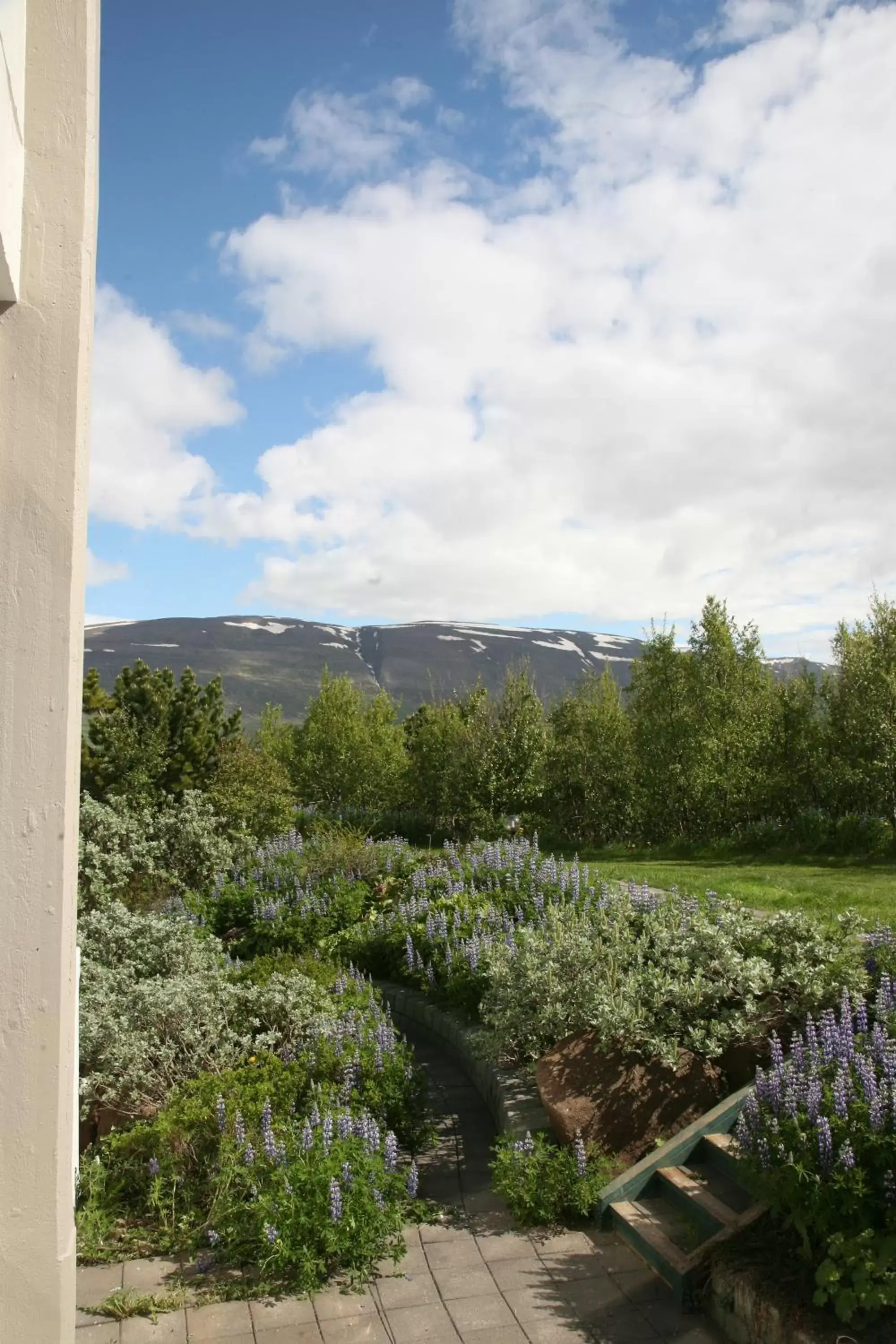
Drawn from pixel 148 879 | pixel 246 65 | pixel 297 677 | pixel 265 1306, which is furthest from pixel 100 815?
pixel 297 677

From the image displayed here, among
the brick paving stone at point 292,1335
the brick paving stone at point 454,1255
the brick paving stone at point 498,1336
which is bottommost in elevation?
the brick paving stone at point 454,1255

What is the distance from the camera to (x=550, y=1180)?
4328mm

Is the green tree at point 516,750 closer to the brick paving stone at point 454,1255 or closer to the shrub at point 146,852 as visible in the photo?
the shrub at point 146,852

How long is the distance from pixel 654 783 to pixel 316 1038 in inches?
539

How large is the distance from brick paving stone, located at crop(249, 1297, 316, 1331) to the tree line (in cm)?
952

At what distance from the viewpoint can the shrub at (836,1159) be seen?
3.00 metres

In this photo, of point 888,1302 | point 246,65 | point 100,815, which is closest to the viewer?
point 888,1302

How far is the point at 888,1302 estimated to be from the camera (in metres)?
2.86

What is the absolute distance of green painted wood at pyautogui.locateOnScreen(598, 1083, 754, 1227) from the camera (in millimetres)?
4254

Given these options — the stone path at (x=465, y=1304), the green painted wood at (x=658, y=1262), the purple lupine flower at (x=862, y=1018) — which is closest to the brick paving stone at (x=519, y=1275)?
the stone path at (x=465, y=1304)

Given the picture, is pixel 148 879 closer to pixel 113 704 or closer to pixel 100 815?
pixel 100 815

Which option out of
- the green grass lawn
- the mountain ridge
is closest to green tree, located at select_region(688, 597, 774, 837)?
the green grass lawn

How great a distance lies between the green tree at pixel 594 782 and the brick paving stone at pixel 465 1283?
1525cm

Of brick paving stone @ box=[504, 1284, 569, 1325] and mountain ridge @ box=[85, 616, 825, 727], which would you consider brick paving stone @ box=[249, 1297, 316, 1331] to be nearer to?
brick paving stone @ box=[504, 1284, 569, 1325]
